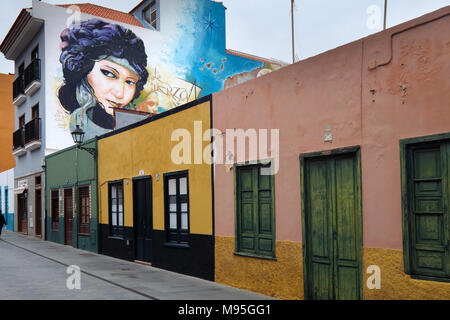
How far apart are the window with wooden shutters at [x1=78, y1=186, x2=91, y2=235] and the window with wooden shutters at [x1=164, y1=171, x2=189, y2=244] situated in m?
6.79

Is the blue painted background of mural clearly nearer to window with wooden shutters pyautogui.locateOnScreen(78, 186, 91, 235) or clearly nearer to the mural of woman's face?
the mural of woman's face

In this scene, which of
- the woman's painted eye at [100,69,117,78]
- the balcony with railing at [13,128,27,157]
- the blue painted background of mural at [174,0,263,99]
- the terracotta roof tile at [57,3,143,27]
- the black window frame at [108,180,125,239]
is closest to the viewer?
the black window frame at [108,180,125,239]

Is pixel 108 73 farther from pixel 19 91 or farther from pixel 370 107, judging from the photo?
pixel 370 107

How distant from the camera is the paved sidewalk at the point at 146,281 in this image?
9156 mm

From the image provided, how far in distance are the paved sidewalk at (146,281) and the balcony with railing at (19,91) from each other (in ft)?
44.2

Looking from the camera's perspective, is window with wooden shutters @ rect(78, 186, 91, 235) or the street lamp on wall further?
window with wooden shutters @ rect(78, 186, 91, 235)

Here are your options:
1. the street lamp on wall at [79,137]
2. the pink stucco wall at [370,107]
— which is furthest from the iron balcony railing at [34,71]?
the pink stucco wall at [370,107]

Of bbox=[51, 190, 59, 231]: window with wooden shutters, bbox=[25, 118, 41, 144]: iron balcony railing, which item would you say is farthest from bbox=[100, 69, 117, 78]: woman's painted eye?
bbox=[51, 190, 59, 231]: window with wooden shutters

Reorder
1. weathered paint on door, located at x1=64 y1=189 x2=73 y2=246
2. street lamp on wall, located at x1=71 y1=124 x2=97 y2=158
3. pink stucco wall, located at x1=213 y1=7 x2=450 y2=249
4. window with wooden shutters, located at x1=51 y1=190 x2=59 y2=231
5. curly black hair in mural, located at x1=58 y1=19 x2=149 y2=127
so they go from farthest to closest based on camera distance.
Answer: curly black hair in mural, located at x1=58 y1=19 x2=149 y2=127 → window with wooden shutters, located at x1=51 y1=190 x2=59 y2=231 → weathered paint on door, located at x1=64 y1=189 x2=73 y2=246 → street lamp on wall, located at x1=71 y1=124 x2=97 y2=158 → pink stucco wall, located at x1=213 y1=7 x2=450 y2=249

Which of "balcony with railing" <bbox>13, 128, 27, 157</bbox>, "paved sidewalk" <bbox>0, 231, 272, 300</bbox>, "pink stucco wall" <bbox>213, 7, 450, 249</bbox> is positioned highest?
"balcony with railing" <bbox>13, 128, 27, 157</bbox>

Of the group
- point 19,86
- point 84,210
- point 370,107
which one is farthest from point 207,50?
point 370,107

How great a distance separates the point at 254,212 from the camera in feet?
30.8

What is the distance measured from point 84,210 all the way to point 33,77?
9204 millimetres

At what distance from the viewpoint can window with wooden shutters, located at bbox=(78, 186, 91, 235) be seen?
61.1 feet
